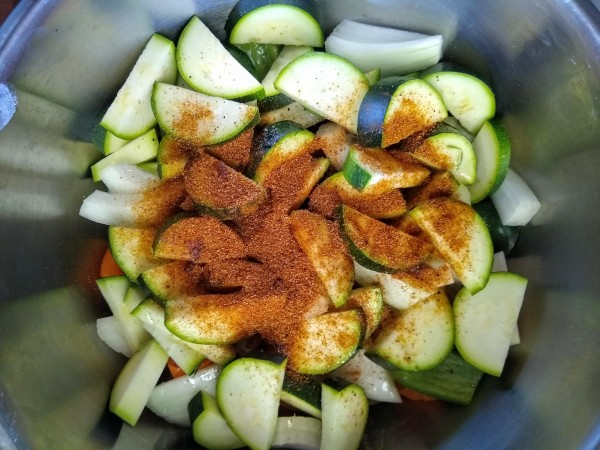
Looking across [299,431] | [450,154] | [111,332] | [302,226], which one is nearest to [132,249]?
[111,332]

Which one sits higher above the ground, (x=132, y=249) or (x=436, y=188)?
(x=436, y=188)

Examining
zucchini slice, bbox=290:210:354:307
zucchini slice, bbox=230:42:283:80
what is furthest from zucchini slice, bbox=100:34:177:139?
zucchini slice, bbox=290:210:354:307

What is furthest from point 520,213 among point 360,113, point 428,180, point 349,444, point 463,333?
point 349,444

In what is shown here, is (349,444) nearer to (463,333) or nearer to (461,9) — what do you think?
(463,333)

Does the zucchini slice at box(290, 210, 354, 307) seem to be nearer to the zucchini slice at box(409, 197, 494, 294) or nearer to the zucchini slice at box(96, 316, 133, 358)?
the zucchini slice at box(409, 197, 494, 294)

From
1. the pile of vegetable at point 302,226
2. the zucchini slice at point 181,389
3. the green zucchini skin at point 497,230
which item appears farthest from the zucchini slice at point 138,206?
the green zucchini skin at point 497,230

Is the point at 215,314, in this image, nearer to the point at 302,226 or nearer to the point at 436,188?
the point at 302,226

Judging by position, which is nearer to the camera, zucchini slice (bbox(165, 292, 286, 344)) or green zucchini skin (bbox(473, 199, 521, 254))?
zucchini slice (bbox(165, 292, 286, 344))
